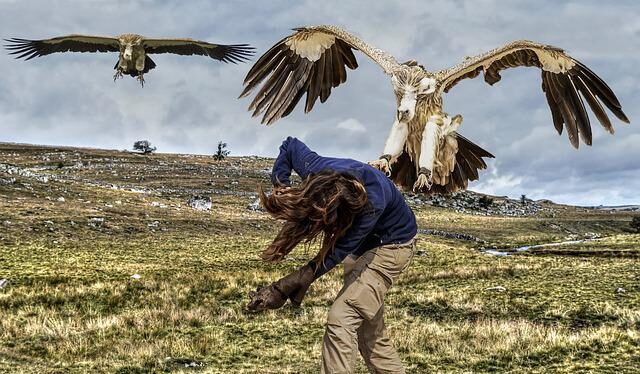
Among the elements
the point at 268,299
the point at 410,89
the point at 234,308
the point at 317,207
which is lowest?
the point at 234,308

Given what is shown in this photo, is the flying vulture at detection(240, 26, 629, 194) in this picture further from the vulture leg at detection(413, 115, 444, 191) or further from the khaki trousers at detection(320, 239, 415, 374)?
the khaki trousers at detection(320, 239, 415, 374)

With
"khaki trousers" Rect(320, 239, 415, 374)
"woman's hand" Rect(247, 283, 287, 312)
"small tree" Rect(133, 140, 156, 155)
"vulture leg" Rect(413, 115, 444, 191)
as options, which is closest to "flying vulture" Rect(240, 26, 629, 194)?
"vulture leg" Rect(413, 115, 444, 191)

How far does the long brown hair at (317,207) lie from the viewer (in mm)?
4352

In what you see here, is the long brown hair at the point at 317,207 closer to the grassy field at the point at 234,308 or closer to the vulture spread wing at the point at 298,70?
the vulture spread wing at the point at 298,70

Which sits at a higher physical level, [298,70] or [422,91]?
[298,70]

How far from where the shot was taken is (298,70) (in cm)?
516

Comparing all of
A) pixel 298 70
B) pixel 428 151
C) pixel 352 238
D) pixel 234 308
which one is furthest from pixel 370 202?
pixel 234 308

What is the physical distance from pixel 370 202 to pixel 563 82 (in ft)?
5.88

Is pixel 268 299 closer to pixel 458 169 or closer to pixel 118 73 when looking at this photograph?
pixel 458 169

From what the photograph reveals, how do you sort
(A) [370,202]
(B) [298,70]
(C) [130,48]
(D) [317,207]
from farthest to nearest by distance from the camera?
(C) [130,48]
(B) [298,70]
(A) [370,202]
(D) [317,207]

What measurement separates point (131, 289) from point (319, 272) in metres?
13.0

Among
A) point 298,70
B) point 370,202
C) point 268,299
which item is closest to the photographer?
point 370,202

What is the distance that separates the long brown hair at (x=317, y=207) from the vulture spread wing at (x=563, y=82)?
102cm

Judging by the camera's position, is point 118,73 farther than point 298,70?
Yes
